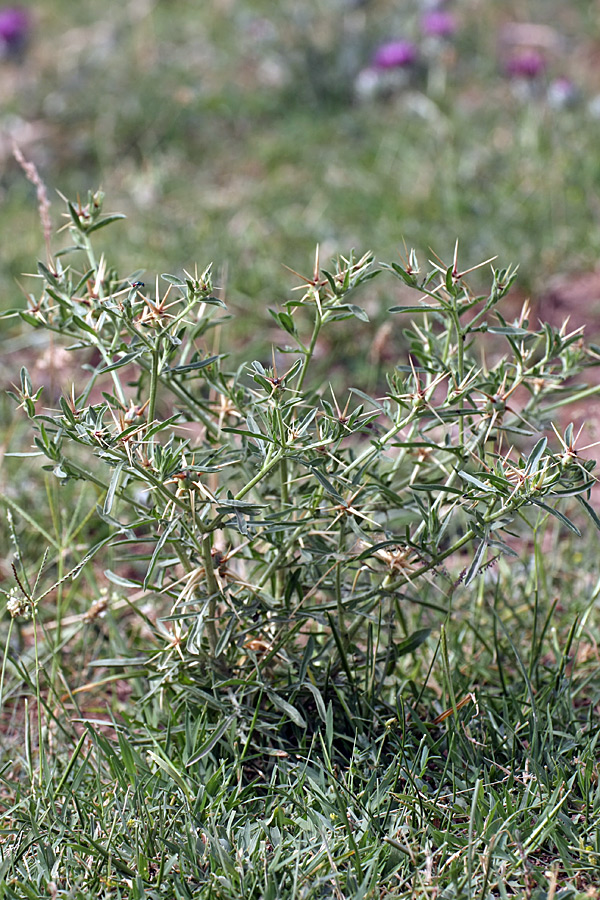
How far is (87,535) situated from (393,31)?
154 inches

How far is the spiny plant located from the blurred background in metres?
1.59

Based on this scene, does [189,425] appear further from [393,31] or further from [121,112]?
[393,31]

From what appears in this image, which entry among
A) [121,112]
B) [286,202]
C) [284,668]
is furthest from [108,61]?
[284,668]

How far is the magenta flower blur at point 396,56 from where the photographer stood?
4832 millimetres

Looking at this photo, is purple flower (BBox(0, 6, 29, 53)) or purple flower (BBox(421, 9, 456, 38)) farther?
purple flower (BBox(0, 6, 29, 53))

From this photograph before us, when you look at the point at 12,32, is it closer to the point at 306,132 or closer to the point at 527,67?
the point at 306,132

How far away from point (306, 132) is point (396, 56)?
60cm

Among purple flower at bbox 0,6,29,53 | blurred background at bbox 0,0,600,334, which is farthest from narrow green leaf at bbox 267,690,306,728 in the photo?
purple flower at bbox 0,6,29,53

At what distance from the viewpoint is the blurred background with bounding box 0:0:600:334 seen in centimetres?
361

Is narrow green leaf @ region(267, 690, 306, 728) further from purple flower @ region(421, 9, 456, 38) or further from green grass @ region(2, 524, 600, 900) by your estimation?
purple flower @ region(421, 9, 456, 38)

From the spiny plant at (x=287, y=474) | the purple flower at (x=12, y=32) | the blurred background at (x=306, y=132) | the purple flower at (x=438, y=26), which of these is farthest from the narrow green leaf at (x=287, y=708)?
the purple flower at (x=12, y=32)

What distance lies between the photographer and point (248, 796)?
1685 mm

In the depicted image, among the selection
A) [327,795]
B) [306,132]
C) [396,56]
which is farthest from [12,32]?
[327,795]

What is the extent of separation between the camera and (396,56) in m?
4.84
